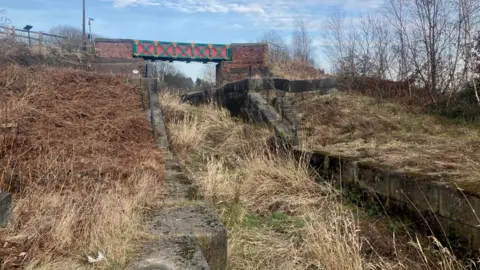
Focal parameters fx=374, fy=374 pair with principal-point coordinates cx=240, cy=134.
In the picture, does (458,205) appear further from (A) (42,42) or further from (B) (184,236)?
(A) (42,42)

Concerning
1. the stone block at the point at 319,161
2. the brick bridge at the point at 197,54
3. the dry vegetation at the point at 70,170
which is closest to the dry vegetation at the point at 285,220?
the stone block at the point at 319,161

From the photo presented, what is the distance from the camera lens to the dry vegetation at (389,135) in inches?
159

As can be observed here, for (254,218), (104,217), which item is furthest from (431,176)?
(104,217)

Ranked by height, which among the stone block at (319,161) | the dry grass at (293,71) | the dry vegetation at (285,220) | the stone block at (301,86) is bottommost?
the dry vegetation at (285,220)

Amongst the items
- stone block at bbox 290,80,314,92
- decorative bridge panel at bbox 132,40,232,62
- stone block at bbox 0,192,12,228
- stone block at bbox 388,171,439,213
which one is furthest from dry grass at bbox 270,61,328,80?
stone block at bbox 0,192,12,228

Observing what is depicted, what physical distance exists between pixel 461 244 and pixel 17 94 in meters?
6.07

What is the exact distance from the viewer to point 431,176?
3.55 meters

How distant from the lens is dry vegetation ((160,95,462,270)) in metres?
2.88

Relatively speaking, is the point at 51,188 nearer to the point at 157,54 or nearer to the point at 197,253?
the point at 197,253

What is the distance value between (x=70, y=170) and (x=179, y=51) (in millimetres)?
18831

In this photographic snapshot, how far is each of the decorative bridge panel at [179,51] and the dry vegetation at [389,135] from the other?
40.4ft

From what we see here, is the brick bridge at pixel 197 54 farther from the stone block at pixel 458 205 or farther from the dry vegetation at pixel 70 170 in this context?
the stone block at pixel 458 205

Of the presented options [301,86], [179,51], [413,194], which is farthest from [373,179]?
[179,51]

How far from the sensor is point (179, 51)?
21.6 meters
